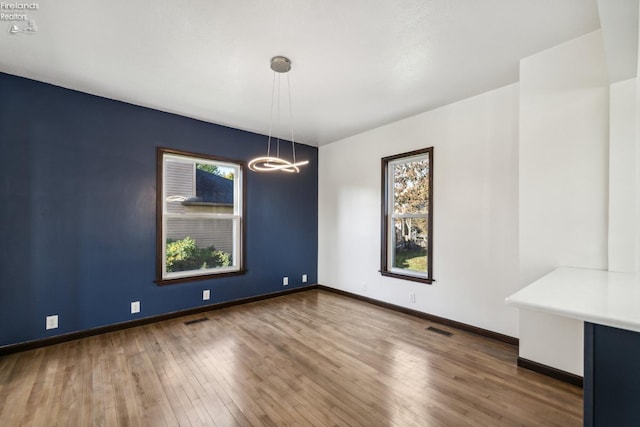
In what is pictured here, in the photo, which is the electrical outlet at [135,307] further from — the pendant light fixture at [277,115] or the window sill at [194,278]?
the pendant light fixture at [277,115]

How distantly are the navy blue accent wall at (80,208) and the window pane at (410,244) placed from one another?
8.77 feet

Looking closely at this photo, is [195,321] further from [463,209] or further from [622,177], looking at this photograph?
[622,177]

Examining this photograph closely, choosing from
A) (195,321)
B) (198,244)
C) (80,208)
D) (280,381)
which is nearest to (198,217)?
(198,244)

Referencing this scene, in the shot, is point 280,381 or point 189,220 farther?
point 189,220

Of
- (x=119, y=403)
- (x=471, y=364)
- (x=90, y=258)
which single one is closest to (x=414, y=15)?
(x=471, y=364)

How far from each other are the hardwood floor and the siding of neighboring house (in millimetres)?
1243

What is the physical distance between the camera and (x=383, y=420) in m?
1.79

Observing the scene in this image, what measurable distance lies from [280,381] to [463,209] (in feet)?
8.90

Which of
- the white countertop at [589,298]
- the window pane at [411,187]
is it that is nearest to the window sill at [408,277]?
the window pane at [411,187]

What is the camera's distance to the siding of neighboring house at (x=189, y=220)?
3.77 metres

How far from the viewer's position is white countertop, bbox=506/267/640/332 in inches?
40.7

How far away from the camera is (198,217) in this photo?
13.1ft

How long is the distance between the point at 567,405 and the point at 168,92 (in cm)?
460

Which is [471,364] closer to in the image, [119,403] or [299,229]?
[119,403]
